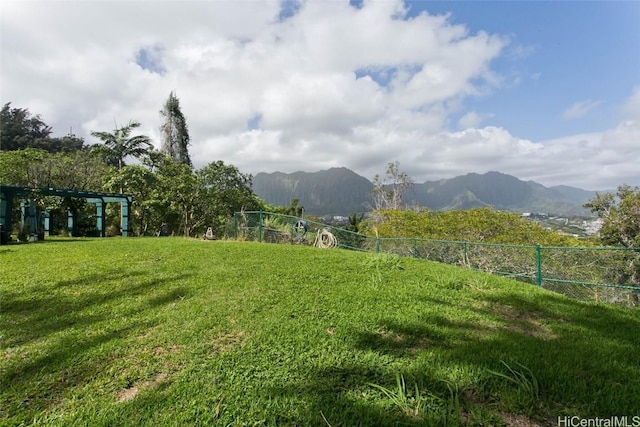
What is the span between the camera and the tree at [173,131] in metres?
24.5

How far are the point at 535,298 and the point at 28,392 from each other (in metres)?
5.23

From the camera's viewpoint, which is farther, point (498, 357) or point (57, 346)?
point (57, 346)

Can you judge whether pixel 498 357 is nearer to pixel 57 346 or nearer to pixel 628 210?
pixel 57 346

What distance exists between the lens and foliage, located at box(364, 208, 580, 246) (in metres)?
13.0

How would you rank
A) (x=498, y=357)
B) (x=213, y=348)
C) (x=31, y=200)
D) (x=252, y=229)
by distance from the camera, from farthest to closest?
(x=252, y=229)
(x=31, y=200)
(x=213, y=348)
(x=498, y=357)

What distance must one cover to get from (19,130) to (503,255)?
137 ft

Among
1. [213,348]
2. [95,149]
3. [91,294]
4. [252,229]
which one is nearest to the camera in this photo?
[213,348]

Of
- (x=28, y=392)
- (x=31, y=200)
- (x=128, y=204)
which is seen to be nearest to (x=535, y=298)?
(x=28, y=392)

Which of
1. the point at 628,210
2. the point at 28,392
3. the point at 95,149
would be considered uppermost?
the point at 95,149

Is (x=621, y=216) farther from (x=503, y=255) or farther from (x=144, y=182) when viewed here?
(x=144, y=182)

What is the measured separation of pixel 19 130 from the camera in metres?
30.9

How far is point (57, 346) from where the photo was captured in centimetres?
264

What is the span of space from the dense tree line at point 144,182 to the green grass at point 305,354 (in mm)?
12359

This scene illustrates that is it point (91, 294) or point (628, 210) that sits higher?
point (628, 210)
